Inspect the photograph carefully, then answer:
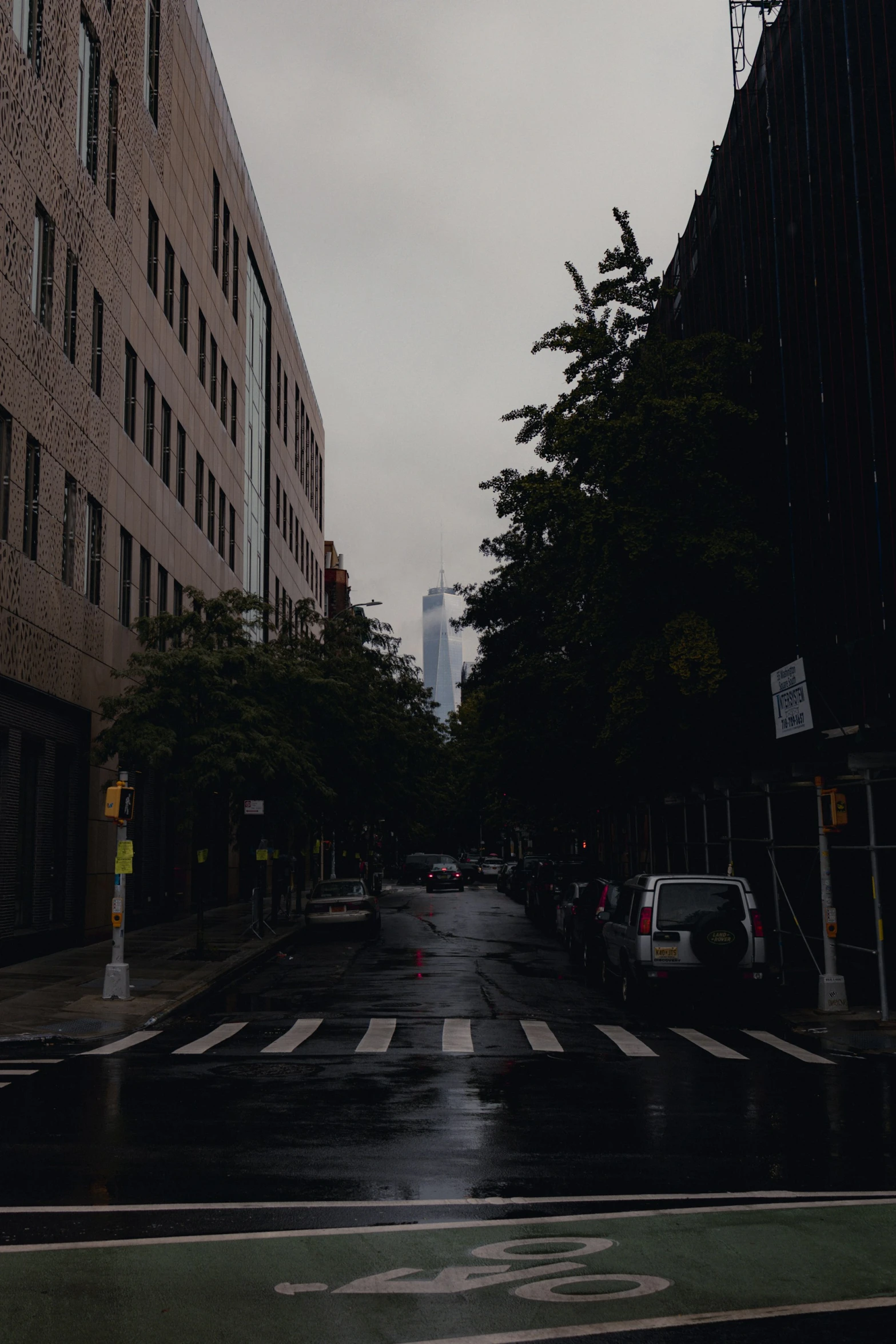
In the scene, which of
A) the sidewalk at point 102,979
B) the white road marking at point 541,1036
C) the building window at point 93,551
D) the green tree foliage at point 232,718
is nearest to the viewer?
the white road marking at point 541,1036

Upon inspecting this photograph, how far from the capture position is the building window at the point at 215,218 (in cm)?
4459

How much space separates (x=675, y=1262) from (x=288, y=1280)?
189cm

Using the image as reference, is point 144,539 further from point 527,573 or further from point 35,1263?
point 35,1263

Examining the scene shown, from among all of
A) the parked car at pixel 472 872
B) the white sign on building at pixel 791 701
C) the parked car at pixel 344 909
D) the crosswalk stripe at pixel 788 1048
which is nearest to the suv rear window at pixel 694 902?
the crosswalk stripe at pixel 788 1048

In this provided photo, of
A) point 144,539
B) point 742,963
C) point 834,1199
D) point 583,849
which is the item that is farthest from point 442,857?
point 834,1199

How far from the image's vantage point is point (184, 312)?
130 feet

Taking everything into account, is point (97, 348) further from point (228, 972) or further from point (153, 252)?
point (228, 972)

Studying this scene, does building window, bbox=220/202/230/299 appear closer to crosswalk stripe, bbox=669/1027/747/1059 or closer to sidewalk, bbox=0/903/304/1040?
sidewalk, bbox=0/903/304/1040

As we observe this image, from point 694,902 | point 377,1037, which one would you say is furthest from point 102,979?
point 694,902

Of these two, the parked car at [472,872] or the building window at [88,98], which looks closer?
the building window at [88,98]

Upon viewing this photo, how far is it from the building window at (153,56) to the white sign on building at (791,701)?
23.7 meters

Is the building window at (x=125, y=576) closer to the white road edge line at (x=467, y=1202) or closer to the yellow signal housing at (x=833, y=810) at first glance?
the yellow signal housing at (x=833, y=810)

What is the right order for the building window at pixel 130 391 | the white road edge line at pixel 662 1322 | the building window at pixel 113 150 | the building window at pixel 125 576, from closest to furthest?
the white road edge line at pixel 662 1322, the building window at pixel 113 150, the building window at pixel 125 576, the building window at pixel 130 391

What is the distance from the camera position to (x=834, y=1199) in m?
7.95
